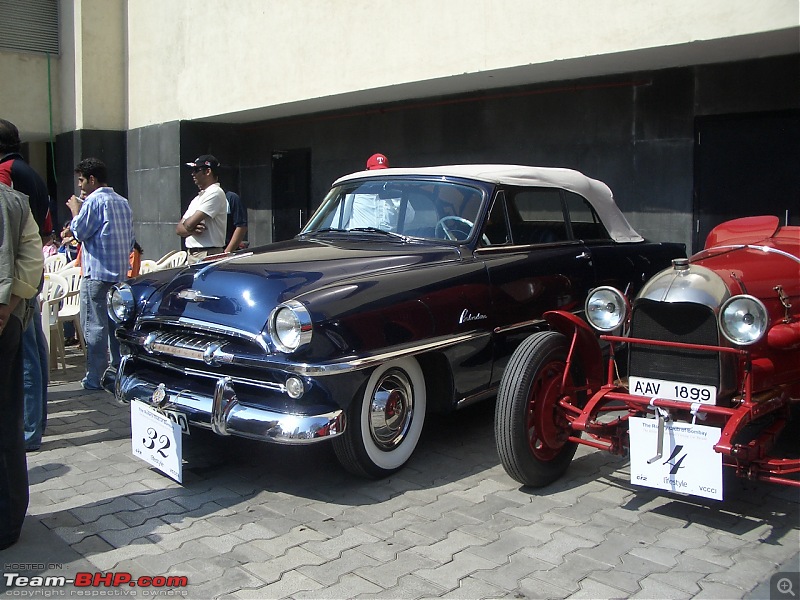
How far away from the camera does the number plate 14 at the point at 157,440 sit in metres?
3.92

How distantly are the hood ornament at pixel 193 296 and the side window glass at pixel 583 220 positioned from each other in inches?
106

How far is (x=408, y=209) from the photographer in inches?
199

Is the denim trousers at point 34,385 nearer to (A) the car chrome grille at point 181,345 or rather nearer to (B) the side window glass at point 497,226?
(A) the car chrome grille at point 181,345

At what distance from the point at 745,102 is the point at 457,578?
5486mm

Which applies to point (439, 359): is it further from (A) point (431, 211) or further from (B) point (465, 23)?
(B) point (465, 23)

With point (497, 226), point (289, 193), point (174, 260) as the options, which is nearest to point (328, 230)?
point (497, 226)

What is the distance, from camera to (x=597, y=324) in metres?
3.87

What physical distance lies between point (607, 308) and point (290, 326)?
5.07 ft

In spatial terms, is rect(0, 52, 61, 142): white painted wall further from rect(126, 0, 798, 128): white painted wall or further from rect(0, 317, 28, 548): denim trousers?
rect(0, 317, 28, 548): denim trousers

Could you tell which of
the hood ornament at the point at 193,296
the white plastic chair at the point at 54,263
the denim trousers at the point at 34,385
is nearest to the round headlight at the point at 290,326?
the hood ornament at the point at 193,296

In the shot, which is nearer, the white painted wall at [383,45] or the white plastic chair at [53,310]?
the white painted wall at [383,45]

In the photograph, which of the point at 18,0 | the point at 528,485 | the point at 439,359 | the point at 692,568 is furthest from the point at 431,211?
the point at 18,0

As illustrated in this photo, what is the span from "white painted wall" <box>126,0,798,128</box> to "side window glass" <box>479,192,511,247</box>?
91.6 inches

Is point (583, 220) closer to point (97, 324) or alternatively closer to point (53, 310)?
A: point (97, 324)
